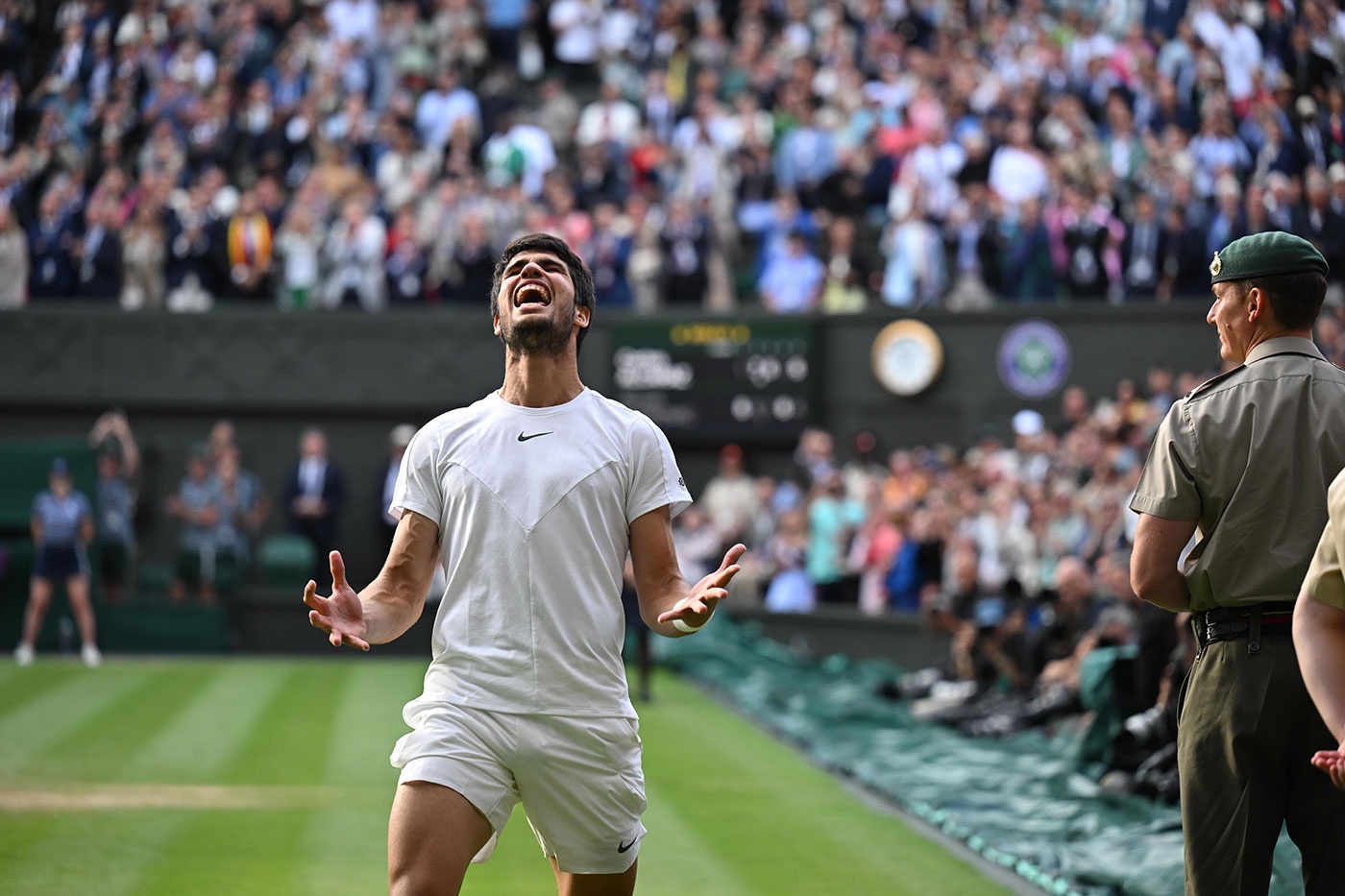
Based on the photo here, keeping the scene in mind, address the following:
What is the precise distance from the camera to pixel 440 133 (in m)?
22.3

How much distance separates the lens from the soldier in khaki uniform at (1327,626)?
3.51 m

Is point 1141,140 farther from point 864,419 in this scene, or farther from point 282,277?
point 282,277

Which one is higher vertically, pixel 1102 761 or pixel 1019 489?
pixel 1019 489

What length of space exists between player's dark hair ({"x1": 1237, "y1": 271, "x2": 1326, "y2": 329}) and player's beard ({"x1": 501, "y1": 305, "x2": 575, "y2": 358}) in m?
1.75

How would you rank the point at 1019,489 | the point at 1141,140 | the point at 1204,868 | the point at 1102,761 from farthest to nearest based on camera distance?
1. the point at 1141,140
2. the point at 1019,489
3. the point at 1102,761
4. the point at 1204,868

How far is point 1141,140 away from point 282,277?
1039cm

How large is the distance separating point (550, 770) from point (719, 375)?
1693 cm

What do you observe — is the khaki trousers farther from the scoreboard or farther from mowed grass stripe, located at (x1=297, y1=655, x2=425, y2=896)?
the scoreboard

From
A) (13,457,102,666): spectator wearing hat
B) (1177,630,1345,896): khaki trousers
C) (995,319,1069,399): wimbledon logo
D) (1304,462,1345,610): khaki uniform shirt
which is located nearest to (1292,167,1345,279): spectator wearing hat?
(1177,630,1345,896): khaki trousers

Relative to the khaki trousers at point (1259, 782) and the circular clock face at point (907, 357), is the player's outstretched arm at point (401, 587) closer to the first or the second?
the khaki trousers at point (1259, 782)

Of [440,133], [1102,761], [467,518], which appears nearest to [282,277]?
[440,133]

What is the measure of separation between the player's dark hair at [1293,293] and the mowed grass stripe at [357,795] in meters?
4.61

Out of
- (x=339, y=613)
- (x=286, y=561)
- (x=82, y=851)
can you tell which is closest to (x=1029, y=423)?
(x=286, y=561)

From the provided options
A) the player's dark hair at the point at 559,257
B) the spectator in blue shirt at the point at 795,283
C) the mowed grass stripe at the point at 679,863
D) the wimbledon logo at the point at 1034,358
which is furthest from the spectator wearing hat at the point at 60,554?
the player's dark hair at the point at 559,257
